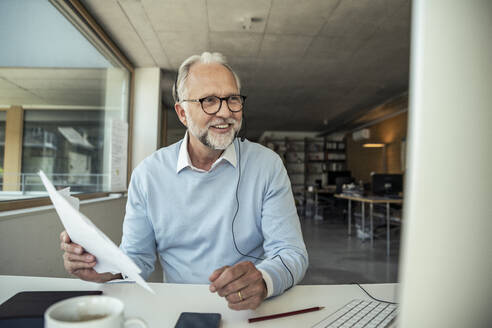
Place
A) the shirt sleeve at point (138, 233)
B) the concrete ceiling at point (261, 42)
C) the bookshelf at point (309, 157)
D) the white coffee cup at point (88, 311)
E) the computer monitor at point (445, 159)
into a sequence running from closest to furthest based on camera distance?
the computer monitor at point (445, 159)
the white coffee cup at point (88, 311)
the shirt sleeve at point (138, 233)
the concrete ceiling at point (261, 42)
the bookshelf at point (309, 157)

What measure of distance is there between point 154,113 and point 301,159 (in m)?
8.32

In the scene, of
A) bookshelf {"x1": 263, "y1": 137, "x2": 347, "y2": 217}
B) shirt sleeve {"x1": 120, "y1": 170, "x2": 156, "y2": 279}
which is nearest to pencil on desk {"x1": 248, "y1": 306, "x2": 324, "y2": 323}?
shirt sleeve {"x1": 120, "y1": 170, "x2": 156, "y2": 279}

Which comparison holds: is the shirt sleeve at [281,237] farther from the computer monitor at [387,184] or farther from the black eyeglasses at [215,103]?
the computer monitor at [387,184]

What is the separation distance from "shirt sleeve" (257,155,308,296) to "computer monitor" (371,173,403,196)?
5.22 metres

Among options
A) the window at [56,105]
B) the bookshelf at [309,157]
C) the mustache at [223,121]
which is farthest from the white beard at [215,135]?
the bookshelf at [309,157]

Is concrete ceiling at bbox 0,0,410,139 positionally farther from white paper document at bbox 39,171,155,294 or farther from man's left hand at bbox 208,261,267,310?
man's left hand at bbox 208,261,267,310

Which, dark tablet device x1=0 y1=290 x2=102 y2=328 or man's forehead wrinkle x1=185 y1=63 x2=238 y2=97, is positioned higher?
man's forehead wrinkle x1=185 y1=63 x2=238 y2=97

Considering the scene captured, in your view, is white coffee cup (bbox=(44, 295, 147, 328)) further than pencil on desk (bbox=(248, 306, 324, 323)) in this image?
No

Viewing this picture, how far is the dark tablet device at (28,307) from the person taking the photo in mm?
625

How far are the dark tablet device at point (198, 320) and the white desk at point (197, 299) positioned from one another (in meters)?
0.02

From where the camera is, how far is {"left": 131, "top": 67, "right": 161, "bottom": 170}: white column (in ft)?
17.0

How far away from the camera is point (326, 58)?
4.81 m

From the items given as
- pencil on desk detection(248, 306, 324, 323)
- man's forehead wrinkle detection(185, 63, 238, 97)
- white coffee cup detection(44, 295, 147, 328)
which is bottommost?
pencil on desk detection(248, 306, 324, 323)

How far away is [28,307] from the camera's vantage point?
70 centimetres
